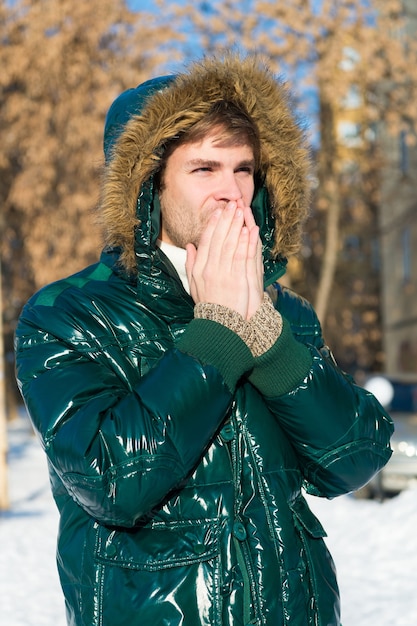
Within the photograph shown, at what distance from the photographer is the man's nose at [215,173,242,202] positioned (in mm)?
2496

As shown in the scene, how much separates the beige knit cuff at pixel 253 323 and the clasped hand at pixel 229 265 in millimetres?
17

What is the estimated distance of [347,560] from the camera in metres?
7.67

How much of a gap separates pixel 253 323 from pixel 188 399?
28cm

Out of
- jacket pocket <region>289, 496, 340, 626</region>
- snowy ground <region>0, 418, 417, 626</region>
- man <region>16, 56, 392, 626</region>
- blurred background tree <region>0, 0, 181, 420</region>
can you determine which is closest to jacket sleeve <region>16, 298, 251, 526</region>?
man <region>16, 56, 392, 626</region>

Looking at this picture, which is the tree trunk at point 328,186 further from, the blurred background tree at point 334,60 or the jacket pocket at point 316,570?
the jacket pocket at point 316,570

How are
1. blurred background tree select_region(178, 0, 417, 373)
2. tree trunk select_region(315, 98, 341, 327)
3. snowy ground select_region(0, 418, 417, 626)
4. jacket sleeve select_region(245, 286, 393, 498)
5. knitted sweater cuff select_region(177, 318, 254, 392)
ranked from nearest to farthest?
knitted sweater cuff select_region(177, 318, 254, 392)
jacket sleeve select_region(245, 286, 393, 498)
snowy ground select_region(0, 418, 417, 626)
blurred background tree select_region(178, 0, 417, 373)
tree trunk select_region(315, 98, 341, 327)

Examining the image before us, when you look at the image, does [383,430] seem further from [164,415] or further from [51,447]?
[51,447]

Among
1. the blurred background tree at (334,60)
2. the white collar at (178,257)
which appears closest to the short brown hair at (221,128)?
the white collar at (178,257)

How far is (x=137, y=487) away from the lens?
2045mm

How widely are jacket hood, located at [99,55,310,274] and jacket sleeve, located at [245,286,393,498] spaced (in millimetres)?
437

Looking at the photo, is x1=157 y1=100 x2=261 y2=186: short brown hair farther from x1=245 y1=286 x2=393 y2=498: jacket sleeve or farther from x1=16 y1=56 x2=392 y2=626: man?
x1=245 y1=286 x2=393 y2=498: jacket sleeve

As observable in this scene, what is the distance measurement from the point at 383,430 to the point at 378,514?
708 cm

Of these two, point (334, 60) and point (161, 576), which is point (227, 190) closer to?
point (161, 576)

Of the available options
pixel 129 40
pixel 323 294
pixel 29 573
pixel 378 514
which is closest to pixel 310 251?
pixel 323 294
